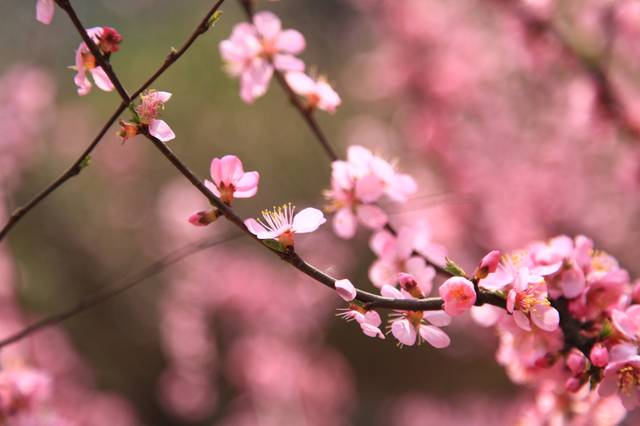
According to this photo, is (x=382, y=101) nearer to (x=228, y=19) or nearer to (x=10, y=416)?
(x=228, y=19)

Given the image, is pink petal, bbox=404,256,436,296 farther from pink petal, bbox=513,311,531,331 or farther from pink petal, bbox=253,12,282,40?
pink petal, bbox=253,12,282,40

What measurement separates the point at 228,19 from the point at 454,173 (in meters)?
2.58

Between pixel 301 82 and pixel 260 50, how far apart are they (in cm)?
10

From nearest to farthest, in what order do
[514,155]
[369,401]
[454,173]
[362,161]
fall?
1. [362,161]
2. [454,173]
3. [514,155]
4. [369,401]

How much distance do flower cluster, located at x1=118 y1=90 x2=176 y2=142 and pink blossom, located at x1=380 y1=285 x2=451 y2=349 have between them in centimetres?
32

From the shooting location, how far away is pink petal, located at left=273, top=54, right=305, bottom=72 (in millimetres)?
1119

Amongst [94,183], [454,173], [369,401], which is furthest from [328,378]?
[94,183]

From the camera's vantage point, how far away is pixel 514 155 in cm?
315

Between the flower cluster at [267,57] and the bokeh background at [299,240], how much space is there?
1350mm

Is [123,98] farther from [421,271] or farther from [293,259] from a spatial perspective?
[421,271]

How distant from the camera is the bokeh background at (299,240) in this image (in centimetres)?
279

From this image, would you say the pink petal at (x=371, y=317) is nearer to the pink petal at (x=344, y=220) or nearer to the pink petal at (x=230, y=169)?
the pink petal at (x=230, y=169)

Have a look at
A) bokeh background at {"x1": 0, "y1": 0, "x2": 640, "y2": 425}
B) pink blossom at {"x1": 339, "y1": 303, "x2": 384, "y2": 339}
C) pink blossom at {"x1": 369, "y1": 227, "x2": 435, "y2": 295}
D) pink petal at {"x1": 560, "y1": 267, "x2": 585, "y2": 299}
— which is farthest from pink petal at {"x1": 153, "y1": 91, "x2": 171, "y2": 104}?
bokeh background at {"x1": 0, "y1": 0, "x2": 640, "y2": 425}

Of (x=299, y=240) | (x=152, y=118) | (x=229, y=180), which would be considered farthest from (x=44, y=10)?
(x=299, y=240)
